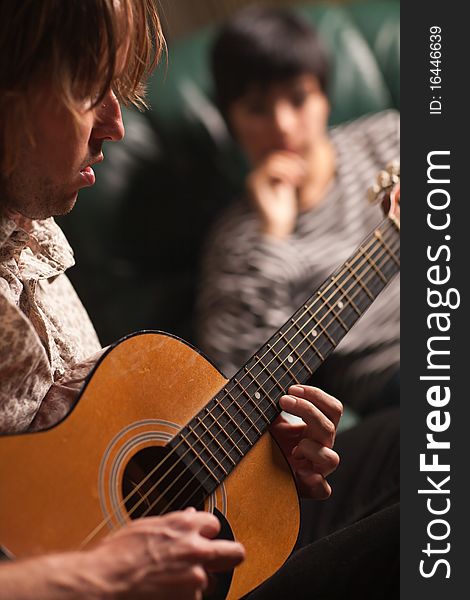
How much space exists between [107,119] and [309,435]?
389mm

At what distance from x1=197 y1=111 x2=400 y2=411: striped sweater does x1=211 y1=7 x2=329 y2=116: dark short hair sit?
21cm

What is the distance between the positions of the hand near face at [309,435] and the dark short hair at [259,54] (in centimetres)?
114

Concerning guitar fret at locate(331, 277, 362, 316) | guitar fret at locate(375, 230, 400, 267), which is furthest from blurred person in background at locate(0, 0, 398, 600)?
guitar fret at locate(375, 230, 400, 267)

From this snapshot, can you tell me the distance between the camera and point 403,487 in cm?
101

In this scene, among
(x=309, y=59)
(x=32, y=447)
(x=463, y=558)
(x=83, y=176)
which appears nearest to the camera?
(x=32, y=447)

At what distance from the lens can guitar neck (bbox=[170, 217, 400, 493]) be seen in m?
0.81

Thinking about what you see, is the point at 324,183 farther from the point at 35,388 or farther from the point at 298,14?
the point at 35,388

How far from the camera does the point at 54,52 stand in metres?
0.77

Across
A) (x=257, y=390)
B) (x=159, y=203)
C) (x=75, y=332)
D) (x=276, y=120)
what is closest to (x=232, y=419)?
(x=257, y=390)

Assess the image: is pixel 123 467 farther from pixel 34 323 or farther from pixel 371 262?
pixel 371 262

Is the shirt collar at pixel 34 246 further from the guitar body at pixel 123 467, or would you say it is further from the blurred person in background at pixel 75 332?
the guitar body at pixel 123 467

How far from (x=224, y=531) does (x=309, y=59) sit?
1.37m

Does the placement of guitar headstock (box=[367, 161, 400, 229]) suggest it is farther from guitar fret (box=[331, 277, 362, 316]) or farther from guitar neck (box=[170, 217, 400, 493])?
guitar fret (box=[331, 277, 362, 316])

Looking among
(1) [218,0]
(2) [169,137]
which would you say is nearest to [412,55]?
(2) [169,137]
